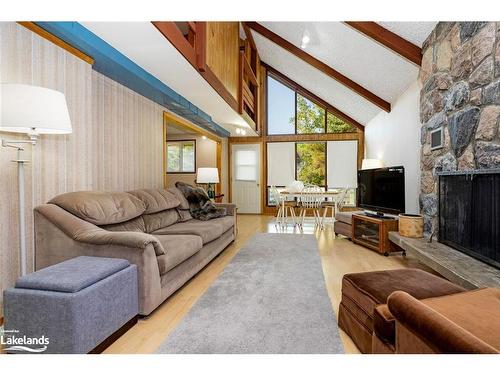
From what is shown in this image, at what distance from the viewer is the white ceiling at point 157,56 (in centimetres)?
226

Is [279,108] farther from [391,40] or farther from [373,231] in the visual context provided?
[373,231]

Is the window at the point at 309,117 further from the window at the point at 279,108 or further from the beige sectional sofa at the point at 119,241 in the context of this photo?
the beige sectional sofa at the point at 119,241

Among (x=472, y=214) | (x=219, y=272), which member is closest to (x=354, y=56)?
(x=472, y=214)

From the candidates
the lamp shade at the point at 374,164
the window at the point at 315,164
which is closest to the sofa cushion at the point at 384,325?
the lamp shade at the point at 374,164

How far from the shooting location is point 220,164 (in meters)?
7.40

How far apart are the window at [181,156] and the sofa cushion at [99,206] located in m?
4.95

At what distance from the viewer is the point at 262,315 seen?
201 centimetres

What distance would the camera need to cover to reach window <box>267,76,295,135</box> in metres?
8.02

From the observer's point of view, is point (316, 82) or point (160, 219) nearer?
point (160, 219)

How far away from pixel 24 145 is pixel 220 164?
17.6ft

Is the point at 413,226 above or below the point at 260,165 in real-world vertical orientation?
below

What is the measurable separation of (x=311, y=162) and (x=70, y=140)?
6466 millimetres

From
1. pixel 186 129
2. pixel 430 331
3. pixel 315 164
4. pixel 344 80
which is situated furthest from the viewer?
pixel 315 164
